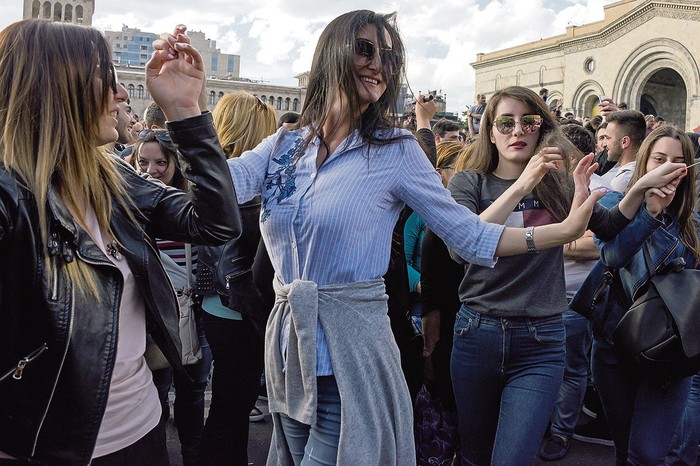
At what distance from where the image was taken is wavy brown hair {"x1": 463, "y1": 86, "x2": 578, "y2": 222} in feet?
11.0

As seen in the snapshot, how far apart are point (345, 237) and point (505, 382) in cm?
146

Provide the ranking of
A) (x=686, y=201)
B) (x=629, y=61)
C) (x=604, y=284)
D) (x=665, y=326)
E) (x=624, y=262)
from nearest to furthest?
→ (x=665, y=326) → (x=624, y=262) → (x=686, y=201) → (x=604, y=284) → (x=629, y=61)

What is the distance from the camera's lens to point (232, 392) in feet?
12.1

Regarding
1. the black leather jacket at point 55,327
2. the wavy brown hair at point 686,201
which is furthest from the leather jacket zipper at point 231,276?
A: the wavy brown hair at point 686,201

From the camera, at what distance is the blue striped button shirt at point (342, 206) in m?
2.26

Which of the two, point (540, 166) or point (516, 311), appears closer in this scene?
point (540, 166)

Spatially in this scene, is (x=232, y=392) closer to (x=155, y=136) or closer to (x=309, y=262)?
(x=309, y=262)

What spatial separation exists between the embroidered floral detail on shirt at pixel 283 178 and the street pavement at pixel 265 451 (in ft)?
9.81

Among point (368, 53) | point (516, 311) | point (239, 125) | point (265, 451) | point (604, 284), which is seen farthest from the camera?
point (265, 451)

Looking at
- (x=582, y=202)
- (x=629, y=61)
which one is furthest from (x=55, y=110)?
(x=629, y=61)

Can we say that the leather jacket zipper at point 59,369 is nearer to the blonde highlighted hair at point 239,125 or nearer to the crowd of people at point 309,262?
the crowd of people at point 309,262

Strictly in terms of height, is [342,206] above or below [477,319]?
above

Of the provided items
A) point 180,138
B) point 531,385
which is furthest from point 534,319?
point 180,138

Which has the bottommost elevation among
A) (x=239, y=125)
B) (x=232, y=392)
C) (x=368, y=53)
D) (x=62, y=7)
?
(x=232, y=392)
